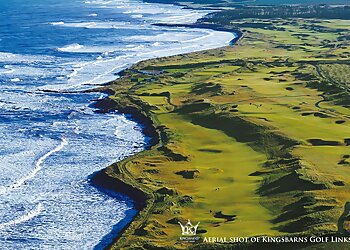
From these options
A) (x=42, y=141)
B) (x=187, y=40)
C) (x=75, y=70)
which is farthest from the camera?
(x=187, y=40)

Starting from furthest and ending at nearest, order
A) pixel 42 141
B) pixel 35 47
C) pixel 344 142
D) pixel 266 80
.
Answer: pixel 35 47
pixel 266 80
pixel 42 141
pixel 344 142

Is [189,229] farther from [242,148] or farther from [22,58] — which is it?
[22,58]

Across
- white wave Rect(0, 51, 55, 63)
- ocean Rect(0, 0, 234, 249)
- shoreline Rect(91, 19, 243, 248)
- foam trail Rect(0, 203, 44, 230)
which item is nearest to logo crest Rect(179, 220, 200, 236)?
shoreline Rect(91, 19, 243, 248)

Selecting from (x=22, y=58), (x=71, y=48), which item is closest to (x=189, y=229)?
(x=22, y=58)

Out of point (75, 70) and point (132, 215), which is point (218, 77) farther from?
point (132, 215)

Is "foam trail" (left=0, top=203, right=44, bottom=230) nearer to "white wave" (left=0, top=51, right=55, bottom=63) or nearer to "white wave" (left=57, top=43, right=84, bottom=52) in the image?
"white wave" (left=0, top=51, right=55, bottom=63)

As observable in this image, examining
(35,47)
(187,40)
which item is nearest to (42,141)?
(35,47)
